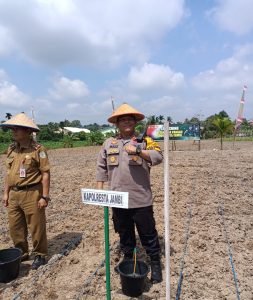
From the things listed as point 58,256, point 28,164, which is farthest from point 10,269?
point 28,164

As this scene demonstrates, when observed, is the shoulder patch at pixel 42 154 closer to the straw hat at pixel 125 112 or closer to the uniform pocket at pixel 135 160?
the straw hat at pixel 125 112

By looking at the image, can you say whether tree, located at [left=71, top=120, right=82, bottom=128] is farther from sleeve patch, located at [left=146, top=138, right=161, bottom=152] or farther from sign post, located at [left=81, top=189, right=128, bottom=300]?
sign post, located at [left=81, top=189, right=128, bottom=300]

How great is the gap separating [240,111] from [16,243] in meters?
20.0

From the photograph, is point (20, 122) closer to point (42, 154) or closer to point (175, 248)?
point (42, 154)

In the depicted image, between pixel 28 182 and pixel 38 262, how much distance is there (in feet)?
2.89

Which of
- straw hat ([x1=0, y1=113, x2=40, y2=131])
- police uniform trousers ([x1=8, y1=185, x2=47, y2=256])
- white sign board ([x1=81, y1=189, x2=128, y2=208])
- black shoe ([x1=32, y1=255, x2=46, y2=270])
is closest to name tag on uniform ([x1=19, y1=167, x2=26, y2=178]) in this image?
police uniform trousers ([x1=8, y1=185, x2=47, y2=256])

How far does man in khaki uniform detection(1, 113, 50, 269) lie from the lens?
3.40m

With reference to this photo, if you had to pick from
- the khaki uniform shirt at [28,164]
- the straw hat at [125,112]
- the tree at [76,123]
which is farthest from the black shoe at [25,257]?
the tree at [76,123]

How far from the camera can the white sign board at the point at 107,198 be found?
2382 millimetres

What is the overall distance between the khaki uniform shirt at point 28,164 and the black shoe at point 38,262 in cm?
83

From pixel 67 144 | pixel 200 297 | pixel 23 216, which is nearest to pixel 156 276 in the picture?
pixel 200 297

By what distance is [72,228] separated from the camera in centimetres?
489

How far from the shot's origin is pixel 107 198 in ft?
7.97

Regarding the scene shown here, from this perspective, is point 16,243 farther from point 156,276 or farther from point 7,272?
point 156,276
